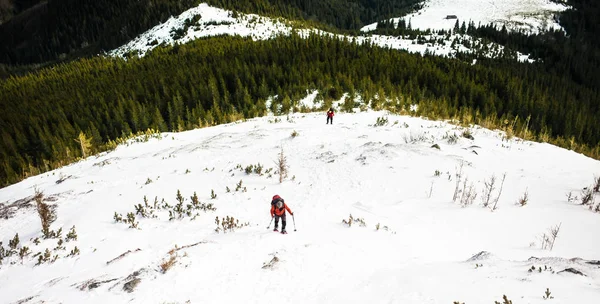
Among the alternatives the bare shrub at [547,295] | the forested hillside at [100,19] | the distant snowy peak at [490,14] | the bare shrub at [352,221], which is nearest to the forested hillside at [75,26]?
the forested hillside at [100,19]

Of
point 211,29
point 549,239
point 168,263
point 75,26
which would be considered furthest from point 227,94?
Result: point 75,26

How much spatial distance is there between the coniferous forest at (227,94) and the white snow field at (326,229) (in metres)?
10.1

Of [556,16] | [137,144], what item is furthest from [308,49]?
[556,16]

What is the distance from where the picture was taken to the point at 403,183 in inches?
423

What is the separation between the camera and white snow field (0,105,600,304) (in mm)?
5609

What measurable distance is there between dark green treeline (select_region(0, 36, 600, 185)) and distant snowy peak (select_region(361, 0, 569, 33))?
254 feet

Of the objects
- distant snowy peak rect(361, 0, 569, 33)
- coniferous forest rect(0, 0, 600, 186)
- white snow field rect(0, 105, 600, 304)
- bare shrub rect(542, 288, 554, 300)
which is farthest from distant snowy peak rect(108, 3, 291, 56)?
bare shrub rect(542, 288, 554, 300)

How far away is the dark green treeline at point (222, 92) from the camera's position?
31.5 metres

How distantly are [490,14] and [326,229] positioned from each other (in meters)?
156

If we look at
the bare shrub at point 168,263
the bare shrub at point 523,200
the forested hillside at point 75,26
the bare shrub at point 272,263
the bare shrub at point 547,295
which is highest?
the forested hillside at point 75,26

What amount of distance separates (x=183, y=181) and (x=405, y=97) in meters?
24.7

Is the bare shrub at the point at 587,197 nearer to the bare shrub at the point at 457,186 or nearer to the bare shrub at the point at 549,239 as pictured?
the bare shrub at the point at 549,239

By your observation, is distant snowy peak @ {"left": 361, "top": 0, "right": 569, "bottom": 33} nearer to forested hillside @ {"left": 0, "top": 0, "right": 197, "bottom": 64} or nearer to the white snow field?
forested hillside @ {"left": 0, "top": 0, "right": 197, "bottom": 64}

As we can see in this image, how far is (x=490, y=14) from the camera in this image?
12988cm
